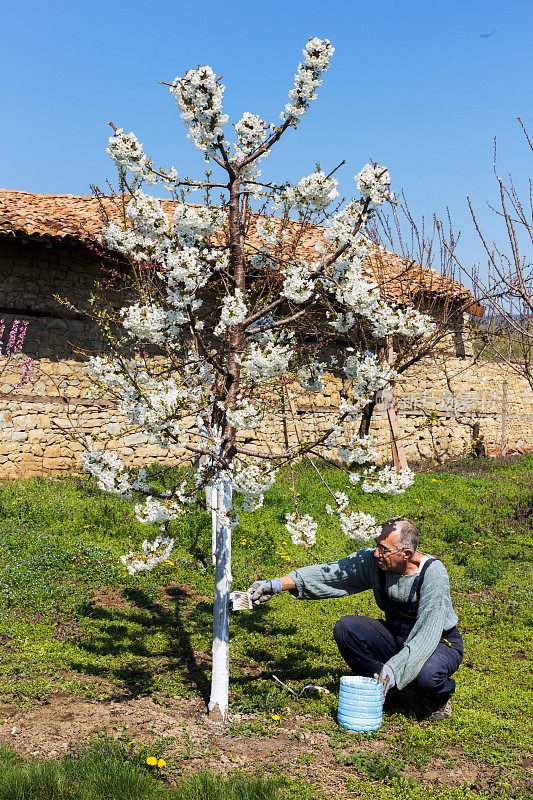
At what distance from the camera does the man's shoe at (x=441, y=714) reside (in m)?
4.27

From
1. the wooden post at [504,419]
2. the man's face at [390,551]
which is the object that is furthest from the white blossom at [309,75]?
the wooden post at [504,419]

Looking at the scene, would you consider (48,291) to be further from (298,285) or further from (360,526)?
(360,526)

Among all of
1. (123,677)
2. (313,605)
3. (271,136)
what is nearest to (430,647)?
(123,677)

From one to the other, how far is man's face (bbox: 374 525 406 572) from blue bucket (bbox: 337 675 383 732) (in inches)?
28.4

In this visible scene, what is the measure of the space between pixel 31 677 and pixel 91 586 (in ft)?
6.53

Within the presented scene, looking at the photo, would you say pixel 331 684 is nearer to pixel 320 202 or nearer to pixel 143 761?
pixel 143 761

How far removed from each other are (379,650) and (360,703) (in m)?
0.47

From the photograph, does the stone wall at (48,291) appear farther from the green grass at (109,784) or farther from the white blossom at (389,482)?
the green grass at (109,784)

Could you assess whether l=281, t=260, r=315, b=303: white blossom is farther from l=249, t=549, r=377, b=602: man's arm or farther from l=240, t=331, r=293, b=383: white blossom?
l=249, t=549, r=377, b=602: man's arm

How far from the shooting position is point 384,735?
4074 mm

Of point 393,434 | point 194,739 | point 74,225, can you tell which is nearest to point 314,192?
point 194,739

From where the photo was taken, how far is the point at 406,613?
172 inches

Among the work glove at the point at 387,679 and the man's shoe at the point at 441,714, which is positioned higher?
the work glove at the point at 387,679

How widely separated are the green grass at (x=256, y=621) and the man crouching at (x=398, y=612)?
0.37 metres
